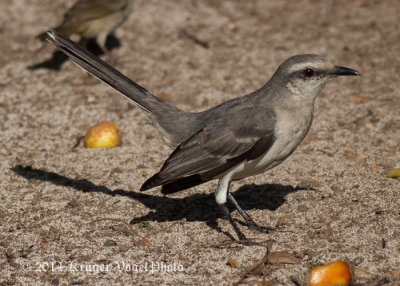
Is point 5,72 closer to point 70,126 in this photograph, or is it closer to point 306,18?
point 70,126

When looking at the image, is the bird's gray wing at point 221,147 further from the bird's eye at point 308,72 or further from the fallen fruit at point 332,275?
the fallen fruit at point 332,275

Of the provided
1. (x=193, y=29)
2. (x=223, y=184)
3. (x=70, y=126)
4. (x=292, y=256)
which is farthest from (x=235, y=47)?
(x=292, y=256)

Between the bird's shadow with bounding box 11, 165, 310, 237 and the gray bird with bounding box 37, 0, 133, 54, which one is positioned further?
the gray bird with bounding box 37, 0, 133, 54

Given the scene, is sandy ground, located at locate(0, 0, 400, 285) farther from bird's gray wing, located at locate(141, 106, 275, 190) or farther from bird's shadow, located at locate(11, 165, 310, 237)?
bird's gray wing, located at locate(141, 106, 275, 190)

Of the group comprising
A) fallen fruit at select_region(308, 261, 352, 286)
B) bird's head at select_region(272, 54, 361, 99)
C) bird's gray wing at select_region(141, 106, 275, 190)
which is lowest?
fallen fruit at select_region(308, 261, 352, 286)

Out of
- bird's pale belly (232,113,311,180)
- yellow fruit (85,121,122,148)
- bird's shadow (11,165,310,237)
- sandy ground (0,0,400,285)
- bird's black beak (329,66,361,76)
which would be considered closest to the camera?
sandy ground (0,0,400,285)

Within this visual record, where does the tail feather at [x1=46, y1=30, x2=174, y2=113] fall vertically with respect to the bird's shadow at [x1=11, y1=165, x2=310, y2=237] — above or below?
above

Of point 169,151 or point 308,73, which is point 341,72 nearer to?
point 308,73

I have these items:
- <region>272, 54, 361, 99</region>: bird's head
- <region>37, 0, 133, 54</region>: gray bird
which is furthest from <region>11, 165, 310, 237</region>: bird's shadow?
<region>37, 0, 133, 54</region>: gray bird
